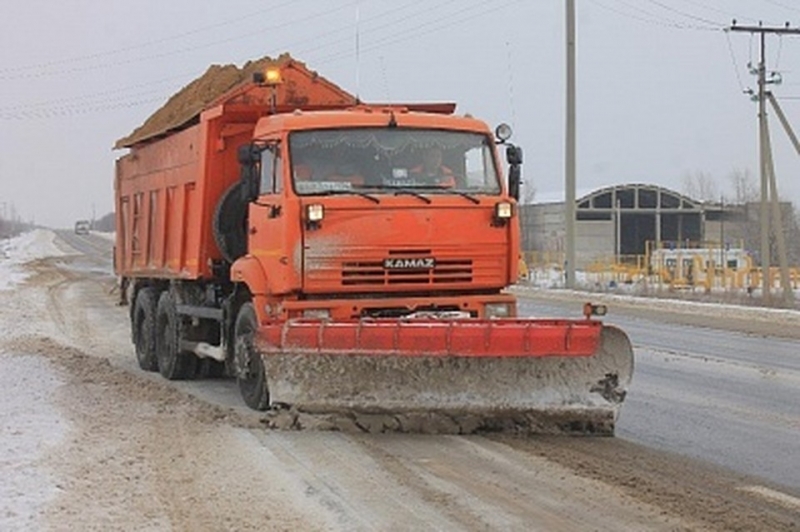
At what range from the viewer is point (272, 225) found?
10.2 metres

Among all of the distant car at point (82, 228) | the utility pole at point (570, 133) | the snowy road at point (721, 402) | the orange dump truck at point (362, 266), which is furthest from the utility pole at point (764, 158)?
the distant car at point (82, 228)

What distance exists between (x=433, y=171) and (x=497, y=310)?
136 centimetres

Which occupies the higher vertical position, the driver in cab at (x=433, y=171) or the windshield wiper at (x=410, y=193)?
the driver in cab at (x=433, y=171)

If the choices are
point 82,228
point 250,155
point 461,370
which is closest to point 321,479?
point 461,370

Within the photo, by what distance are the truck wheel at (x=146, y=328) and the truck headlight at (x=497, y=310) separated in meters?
5.87

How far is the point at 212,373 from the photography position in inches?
549

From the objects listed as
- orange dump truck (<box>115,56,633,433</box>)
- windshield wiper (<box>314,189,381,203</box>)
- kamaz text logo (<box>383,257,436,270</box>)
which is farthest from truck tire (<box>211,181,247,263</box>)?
kamaz text logo (<box>383,257,436,270</box>)

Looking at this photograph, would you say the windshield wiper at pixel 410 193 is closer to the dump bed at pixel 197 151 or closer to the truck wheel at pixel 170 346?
the dump bed at pixel 197 151

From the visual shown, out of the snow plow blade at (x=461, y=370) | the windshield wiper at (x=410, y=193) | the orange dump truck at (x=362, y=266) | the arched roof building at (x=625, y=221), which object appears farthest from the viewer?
the arched roof building at (x=625, y=221)

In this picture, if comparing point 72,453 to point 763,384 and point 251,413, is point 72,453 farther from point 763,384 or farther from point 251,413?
point 763,384

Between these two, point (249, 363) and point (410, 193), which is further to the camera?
point (249, 363)

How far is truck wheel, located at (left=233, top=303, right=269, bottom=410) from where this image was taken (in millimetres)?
10406

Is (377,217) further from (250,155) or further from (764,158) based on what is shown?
(764,158)

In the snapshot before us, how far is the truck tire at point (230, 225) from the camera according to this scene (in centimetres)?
1202
